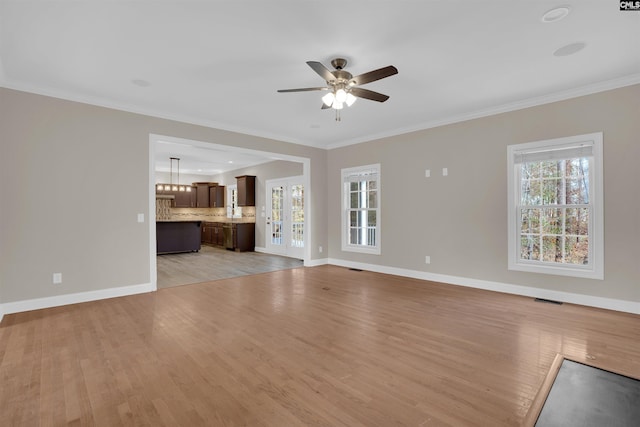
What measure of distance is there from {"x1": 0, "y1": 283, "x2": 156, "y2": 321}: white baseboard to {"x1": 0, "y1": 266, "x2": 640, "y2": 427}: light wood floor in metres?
0.17

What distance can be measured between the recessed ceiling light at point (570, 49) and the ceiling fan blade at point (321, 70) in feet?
7.21

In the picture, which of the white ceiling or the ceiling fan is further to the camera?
the ceiling fan

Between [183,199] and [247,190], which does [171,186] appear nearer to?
[183,199]

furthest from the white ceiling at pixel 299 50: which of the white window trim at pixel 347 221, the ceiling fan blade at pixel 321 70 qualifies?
the white window trim at pixel 347 221

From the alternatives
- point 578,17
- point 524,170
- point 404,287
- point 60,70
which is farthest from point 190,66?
point 524,170

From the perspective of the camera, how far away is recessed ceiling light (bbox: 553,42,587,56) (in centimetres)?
291

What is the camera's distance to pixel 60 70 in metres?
3.42

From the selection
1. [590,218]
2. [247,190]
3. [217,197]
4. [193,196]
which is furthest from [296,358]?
[193,196]

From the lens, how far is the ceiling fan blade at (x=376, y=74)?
8.96 feet

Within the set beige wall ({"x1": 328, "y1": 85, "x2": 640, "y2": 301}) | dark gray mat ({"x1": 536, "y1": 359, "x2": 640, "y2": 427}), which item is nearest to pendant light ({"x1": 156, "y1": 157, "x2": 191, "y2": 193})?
beige wall ({"x1": 328, "y1": 85, "x2": 640, "y2": 301})

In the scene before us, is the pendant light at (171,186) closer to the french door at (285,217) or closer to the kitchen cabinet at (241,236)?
the kitchen cabinet at (241,236)

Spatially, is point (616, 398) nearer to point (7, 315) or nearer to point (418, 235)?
point (418, 235)

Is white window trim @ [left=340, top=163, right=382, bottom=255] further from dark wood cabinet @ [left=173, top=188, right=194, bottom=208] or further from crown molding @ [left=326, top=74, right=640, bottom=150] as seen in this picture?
dark wood cabinet @ [left=173, top=188, right=194, bottom=208]

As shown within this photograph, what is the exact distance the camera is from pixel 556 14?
246cm
